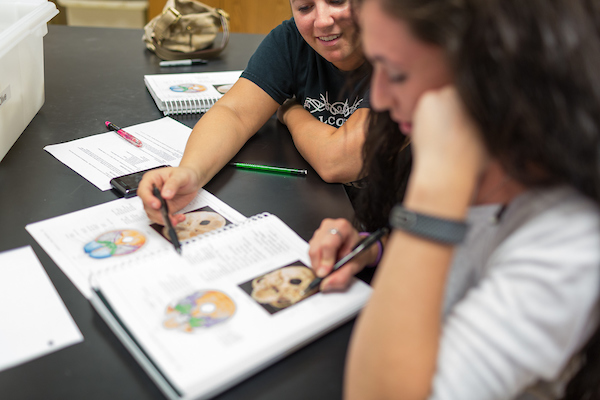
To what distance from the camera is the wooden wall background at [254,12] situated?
329cm

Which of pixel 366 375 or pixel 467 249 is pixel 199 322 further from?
pixel 467 249

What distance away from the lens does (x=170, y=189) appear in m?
0.89

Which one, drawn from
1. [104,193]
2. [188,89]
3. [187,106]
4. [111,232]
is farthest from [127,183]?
[188,89]

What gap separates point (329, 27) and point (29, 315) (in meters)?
0.84

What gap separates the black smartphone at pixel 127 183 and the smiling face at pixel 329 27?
0.51 meters

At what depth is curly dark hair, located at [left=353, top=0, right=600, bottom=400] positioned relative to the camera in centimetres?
49

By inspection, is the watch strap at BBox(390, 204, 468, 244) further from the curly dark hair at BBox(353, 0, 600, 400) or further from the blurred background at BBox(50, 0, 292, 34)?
the blurred background at BBox(50, 0, 292, 34)

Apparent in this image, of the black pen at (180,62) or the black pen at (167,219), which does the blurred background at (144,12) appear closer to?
the black pen at (180,62)

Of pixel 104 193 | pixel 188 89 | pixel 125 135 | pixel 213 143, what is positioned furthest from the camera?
pixel 188 89

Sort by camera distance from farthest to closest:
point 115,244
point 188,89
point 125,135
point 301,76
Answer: point 188,89
point 301,76
point 125,135
point 115,244

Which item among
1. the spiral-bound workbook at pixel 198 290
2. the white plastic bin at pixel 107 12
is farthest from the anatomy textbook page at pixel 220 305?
the white plastic bin at pixel 107 12

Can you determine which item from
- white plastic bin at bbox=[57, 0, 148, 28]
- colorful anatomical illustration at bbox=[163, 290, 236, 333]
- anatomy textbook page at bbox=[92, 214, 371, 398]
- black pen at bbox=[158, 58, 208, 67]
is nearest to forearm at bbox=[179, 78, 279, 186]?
anatomy textbook page at bbox=[92, 214, 371, 398]

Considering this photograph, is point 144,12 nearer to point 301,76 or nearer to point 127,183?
point 301,76

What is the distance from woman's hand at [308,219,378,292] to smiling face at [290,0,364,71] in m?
0.53
